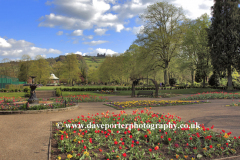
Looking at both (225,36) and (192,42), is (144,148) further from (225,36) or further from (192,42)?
(192,42)

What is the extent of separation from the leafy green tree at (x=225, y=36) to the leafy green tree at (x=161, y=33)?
19.2ft

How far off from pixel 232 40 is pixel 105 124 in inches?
1167

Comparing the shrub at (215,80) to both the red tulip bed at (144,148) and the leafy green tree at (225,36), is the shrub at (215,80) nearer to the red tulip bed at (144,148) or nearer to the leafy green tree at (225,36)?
the leafy green tree at (225,36)

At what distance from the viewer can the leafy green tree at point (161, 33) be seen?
30562mm

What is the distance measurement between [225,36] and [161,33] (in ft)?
35.6

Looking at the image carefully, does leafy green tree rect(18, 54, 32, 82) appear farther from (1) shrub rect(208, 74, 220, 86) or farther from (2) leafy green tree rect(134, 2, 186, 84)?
(1) shrub rect(208, 74, 220, 86)

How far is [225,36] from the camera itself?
2728 centimetres

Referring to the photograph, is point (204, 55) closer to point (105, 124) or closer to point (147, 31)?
point (147, 31)

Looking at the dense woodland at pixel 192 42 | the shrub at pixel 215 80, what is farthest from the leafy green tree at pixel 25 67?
the shrub at pixel 215 80

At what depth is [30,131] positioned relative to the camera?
20.4ft

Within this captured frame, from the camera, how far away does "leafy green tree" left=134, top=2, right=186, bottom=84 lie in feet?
100

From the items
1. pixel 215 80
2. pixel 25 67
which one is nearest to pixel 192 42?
pixel 215 80

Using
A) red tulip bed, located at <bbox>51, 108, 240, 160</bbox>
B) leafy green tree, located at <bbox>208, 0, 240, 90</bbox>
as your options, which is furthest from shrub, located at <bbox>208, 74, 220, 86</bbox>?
red tulip bed, located at <bbox>51, 108, 240, 160</bbox>

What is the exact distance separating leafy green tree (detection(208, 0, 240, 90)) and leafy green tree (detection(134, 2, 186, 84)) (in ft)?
19.2
